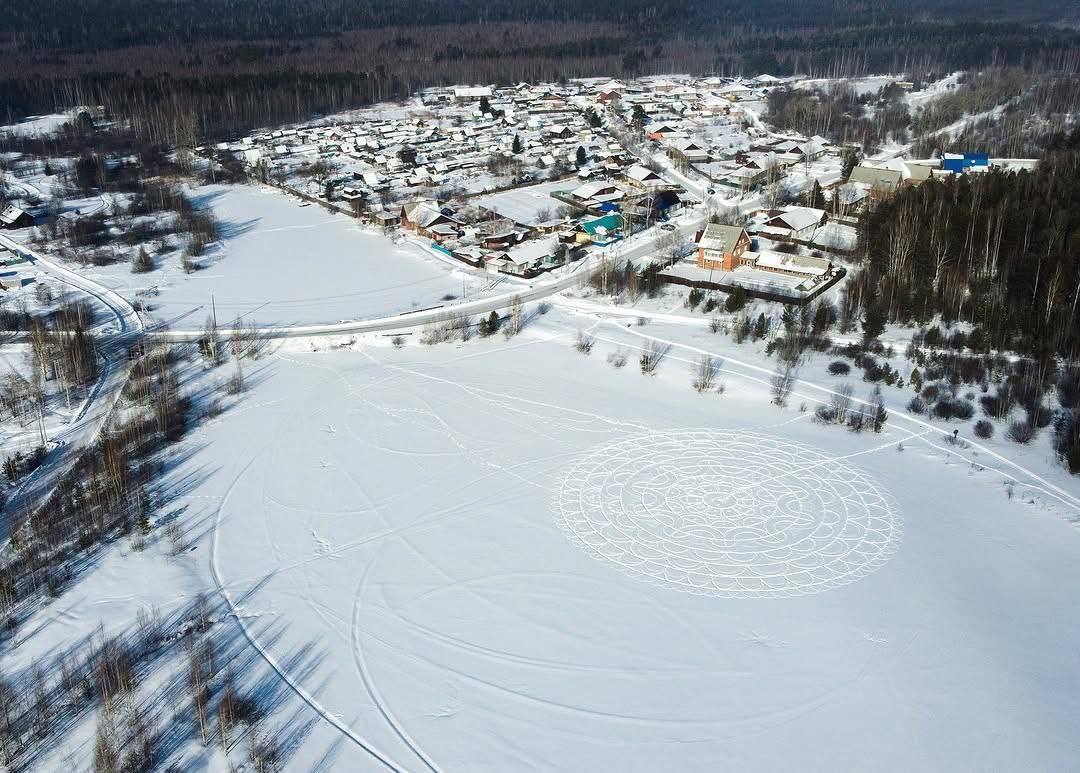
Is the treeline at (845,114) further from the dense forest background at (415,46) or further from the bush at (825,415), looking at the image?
the bush at (825,415)

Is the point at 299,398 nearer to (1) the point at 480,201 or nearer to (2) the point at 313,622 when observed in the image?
(2) the point at 313,622

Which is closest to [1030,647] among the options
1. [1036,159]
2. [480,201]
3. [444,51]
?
[480,201]

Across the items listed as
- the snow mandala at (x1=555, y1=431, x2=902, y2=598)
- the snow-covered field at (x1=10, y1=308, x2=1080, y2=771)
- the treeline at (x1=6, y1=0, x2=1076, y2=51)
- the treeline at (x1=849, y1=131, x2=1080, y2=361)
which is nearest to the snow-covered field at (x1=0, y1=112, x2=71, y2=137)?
the treeline at (x1=6, y1=0, x2=1076, y2=51)

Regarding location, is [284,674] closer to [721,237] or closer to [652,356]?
[652,356]

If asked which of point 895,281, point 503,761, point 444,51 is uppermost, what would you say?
point 444,51

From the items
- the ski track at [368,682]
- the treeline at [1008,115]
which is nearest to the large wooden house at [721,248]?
the ski track at [368,682]

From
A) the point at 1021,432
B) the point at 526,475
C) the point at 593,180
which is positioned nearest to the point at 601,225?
the point at 593,180

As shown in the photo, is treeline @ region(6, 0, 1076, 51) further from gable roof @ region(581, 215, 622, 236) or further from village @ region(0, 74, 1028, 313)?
gable roof @ region(581, 215, 622, 236)
